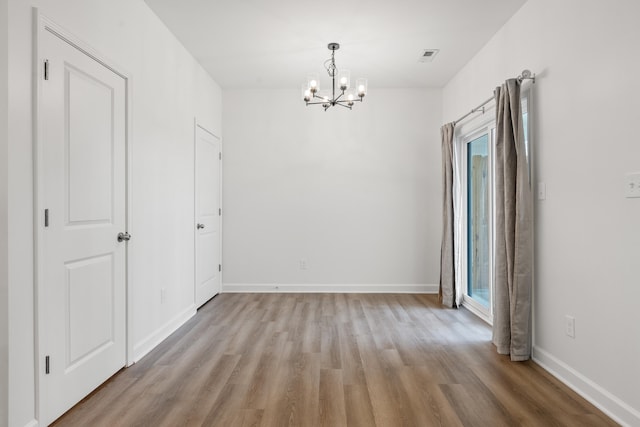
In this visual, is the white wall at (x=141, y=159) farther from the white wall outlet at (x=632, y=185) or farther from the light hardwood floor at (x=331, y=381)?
the white wall outlet at (x=632, y=185)

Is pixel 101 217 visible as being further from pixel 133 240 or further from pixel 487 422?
pixel 487 422

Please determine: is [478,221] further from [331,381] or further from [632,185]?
[331,381]

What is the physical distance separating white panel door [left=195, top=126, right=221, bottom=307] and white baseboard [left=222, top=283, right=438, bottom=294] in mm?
320

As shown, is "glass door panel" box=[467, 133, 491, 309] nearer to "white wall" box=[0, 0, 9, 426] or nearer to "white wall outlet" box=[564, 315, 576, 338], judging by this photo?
"white wall outlet" box=[564, 315, 576, 338]

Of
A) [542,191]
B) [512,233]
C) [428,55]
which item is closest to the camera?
[542,191]

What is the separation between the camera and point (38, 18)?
2.00 meters

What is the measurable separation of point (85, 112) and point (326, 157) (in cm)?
345

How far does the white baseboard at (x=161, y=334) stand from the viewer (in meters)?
3.07

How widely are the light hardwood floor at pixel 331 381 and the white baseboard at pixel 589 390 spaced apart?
58mm

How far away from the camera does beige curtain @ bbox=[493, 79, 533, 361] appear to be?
2943 mm

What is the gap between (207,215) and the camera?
4.90 meters

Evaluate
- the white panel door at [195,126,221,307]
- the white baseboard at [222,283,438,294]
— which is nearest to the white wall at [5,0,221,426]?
the white panel door at [195,126,221,307]

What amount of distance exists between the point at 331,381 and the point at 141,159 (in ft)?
7.08

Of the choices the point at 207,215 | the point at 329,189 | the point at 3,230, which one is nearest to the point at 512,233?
the point at 329,189
